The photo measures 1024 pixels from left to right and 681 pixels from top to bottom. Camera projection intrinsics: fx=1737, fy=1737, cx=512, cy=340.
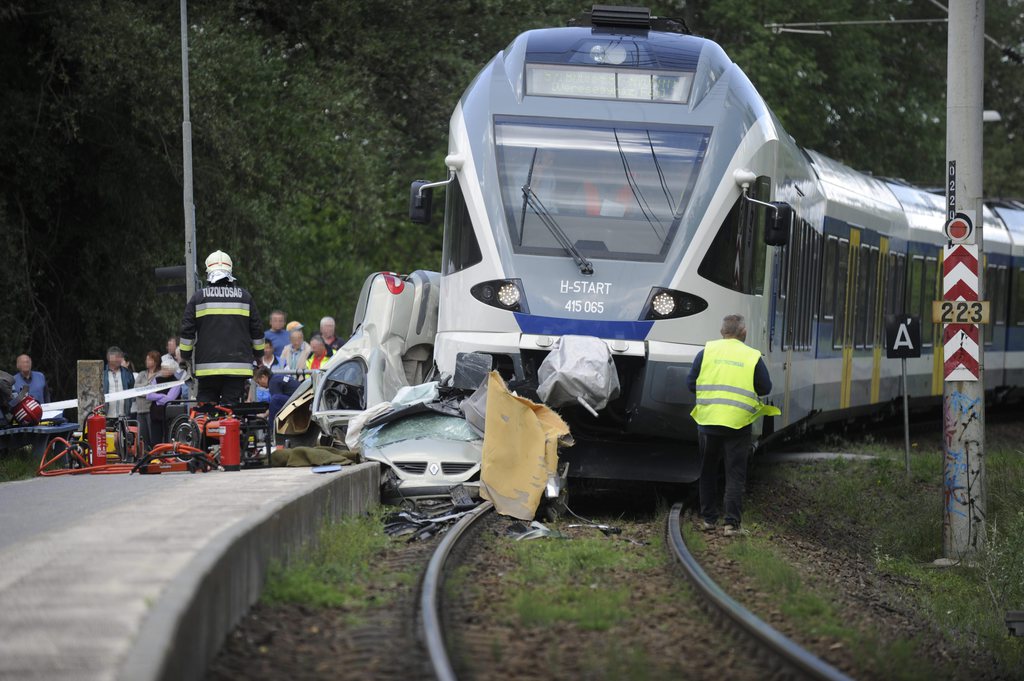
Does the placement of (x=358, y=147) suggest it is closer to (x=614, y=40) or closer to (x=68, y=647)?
(x=614, y=40)

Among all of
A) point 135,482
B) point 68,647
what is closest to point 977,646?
point 135,482

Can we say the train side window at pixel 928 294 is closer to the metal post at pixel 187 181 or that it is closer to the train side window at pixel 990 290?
the train side window at pixel 990 290

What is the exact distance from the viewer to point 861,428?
27719mm

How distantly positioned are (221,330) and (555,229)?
2868 mm

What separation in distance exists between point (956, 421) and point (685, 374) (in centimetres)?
299

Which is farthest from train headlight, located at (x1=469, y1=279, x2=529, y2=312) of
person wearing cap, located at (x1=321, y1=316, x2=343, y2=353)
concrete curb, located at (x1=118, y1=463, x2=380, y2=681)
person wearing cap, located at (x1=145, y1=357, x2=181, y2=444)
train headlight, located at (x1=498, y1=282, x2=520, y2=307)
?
person wearing cap, located at (x1=321, y1=316, x2=343, y2=353)

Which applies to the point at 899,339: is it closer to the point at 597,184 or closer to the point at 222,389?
the point at 597,184

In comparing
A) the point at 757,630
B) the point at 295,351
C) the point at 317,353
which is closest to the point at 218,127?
the point at 295,351

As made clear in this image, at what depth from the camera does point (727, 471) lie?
13234 mm

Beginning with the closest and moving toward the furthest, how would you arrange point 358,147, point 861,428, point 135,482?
point 135,482
point 861,428
point 358,147

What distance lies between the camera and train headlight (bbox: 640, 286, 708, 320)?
13.6 meters

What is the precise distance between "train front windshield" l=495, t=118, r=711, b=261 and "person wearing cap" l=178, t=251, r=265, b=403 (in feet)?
7.74

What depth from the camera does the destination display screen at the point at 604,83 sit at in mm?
14461

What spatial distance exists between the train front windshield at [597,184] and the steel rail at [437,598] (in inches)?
96.0
